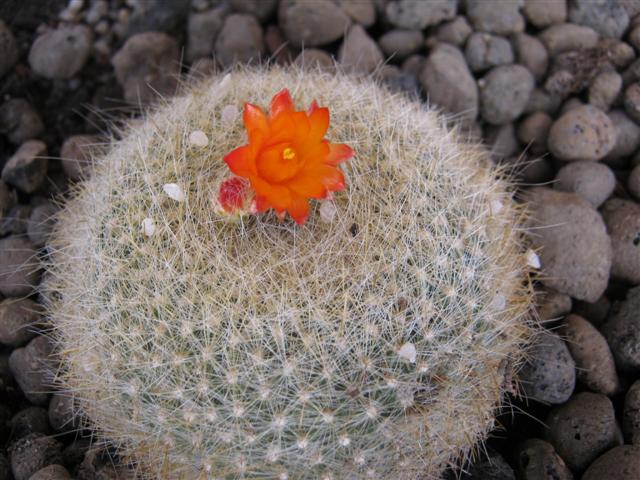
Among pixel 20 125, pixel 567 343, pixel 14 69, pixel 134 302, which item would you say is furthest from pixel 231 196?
pixel 14 69

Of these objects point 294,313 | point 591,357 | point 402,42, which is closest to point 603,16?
point 402,42

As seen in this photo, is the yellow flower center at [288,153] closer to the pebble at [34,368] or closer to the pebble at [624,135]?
the pebble at [34,368]

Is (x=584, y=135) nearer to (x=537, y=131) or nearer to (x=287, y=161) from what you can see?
(x=537, y=131)

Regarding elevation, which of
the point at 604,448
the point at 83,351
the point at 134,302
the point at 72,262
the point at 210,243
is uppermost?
the point at 210,243

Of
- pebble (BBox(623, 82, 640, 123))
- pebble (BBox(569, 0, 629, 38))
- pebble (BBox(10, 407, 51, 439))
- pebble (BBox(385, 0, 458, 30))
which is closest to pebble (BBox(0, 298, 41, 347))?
pebble (BBox(10, 407, 51, 439))

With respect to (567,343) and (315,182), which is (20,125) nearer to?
(315,182)

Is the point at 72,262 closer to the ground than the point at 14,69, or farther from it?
closer to the ground
